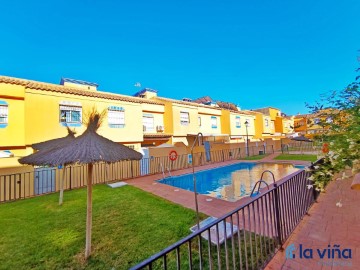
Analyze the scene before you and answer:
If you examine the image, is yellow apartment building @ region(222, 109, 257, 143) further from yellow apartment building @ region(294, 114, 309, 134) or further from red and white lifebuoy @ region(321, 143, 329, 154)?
red and white lifebuoy @ region(321, 143, 329, 154)

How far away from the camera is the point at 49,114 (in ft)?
48.2

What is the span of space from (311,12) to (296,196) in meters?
17.4

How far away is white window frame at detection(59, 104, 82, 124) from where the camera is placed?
1538 cm

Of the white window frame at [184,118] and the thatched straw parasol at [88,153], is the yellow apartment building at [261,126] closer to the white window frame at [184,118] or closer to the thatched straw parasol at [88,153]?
the white window frame at [184,118]

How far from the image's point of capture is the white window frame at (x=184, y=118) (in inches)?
957

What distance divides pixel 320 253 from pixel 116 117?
58.1 ft

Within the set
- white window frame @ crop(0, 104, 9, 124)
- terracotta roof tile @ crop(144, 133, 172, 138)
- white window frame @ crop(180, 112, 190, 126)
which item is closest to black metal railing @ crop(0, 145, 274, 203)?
terracotta roof tile @ crop(144, 133, 172, 138)

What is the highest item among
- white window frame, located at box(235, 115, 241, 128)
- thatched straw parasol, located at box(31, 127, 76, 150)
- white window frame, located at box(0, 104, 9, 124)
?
white window frame, located at box(235, 115, 241, 128)

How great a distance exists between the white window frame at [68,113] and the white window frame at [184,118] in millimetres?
11959

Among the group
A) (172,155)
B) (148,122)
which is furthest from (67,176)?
(148,122)

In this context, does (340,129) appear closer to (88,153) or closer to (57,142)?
(88,153)

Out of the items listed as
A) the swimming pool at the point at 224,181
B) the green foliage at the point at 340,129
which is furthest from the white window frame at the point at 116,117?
the green foliage at the point at 340,129

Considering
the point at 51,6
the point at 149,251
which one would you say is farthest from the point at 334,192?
the point at 51,6

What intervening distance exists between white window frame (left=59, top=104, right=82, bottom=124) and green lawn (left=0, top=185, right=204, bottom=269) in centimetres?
800
